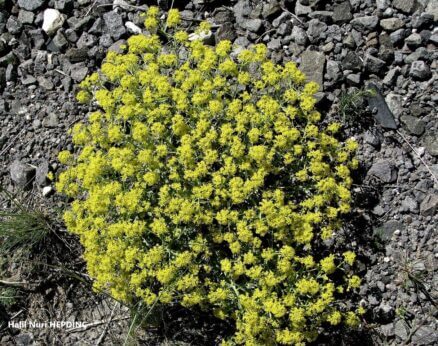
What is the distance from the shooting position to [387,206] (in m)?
5.29

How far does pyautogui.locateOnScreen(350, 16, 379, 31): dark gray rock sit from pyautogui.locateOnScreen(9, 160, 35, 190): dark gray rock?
12.5 feet

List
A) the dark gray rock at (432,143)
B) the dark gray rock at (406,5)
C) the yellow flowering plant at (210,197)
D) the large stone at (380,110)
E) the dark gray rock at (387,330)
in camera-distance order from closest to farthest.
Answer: the yellow flowering plant at (210,197) → the dark gray rock at (387,330) → the dark gray rock at (432,143) → the large stone at (380,110) → the dark gray rock at (406,5)

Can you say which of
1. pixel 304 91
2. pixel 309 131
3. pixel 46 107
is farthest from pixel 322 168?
pixel 46 107

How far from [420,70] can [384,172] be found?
1.08m

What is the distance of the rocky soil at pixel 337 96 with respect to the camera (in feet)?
16.8

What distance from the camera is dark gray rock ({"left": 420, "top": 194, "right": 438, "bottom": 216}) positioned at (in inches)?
203

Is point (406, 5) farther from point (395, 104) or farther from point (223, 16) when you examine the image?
point (223, 16)

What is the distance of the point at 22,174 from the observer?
591cm

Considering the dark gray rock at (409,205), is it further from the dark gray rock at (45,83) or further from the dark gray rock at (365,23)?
the dark gray rock at (45,83)

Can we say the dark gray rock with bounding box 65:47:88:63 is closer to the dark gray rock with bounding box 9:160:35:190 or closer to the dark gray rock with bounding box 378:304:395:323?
the dark gray rock with bounding box 9:160:35:190

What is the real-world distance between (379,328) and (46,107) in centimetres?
425

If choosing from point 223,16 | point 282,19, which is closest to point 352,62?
point 282,19

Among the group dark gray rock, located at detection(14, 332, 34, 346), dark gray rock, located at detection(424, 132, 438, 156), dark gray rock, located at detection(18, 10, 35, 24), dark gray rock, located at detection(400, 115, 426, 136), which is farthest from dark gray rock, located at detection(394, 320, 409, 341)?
dark gray rock, located at detection(18, 10, 35, 24)

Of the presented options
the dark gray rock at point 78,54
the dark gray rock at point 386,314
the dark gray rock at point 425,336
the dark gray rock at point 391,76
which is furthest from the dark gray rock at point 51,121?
the dark gray rock at point 425,336
